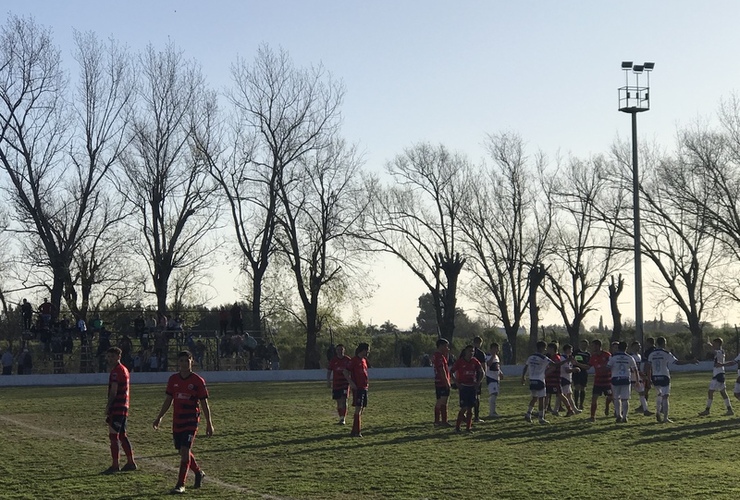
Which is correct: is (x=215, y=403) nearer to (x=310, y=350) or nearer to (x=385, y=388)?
(x=385, y=388)

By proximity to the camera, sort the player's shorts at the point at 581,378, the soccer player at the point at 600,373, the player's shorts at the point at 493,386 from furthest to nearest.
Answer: the player's shorts at the point at 581,378 → the player's shorts at the point at 493,386 → the soccer player at the point at 600,373

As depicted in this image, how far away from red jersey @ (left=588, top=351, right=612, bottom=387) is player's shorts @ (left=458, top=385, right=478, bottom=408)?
4352mm

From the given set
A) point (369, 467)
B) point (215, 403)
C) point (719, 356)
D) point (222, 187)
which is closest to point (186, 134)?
point (222, 187)

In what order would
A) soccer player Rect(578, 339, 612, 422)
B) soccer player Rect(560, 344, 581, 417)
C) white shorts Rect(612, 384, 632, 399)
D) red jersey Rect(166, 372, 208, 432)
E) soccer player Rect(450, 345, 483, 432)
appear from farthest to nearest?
soccer player Rect(560, 344, 581, 417) → soccer player Rect(578, 339, 612, 422) → white shorts Rect(612, 384, 632, 399) → soccer player Rect(450, 345, 483, 432) → red jersey Rect(166, 372, 208, 432)

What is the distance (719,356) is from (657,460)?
888cm

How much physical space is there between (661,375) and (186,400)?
12252 millimetres

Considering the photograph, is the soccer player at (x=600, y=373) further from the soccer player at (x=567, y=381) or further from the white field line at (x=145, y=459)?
the white field line at (x=145, y=459)

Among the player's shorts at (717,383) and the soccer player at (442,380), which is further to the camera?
the player's shorts at (717,383)

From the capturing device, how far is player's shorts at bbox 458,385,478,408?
1950 centimetres

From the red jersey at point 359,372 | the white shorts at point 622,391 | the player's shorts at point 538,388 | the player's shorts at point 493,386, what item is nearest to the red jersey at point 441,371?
the red jersey at point 359,372

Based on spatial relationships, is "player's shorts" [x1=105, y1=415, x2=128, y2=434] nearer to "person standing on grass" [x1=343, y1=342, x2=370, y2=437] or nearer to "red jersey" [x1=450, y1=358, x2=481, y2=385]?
"person standing on grass" [x1=343, y1=342, x2=370, y2=437]

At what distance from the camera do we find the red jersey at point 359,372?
63.7ft

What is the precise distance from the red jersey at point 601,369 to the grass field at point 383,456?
33.5 inches

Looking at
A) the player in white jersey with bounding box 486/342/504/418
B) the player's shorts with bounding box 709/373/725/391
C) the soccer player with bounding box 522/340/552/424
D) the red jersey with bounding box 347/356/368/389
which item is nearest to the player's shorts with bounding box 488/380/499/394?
the player in white jersey with bounding box 486/342/504/418
